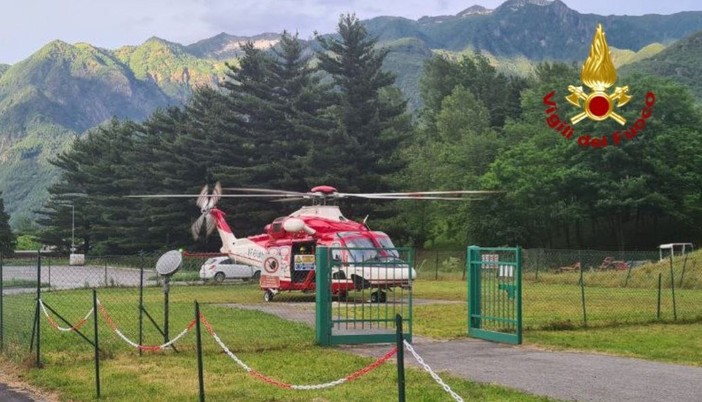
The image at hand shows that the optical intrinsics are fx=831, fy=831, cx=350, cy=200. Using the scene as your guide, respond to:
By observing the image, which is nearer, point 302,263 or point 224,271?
point 302,263

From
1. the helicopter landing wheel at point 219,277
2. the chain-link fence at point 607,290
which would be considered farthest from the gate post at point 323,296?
the helicopter landing wheel at point 219,277

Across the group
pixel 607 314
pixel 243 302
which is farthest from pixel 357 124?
pixel 607 314

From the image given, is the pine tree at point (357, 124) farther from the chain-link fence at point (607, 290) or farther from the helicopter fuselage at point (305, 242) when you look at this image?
the helicopter fuselage at point (305, 242)

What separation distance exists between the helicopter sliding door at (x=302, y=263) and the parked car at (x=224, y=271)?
1243cm

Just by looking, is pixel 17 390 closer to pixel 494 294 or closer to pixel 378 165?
pixel 494 294

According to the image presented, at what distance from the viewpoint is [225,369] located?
12.3 m

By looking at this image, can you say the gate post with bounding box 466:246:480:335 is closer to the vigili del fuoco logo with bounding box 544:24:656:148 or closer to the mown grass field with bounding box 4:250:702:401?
the mown grass field with bounding box 4:250:702:401

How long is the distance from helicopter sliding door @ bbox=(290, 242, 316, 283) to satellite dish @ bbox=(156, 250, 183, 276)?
11980 millimetres

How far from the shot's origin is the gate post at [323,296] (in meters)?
14.9

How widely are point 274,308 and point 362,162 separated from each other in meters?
32.3

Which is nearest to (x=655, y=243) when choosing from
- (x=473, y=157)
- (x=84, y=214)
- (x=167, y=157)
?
(x=473, y=157)

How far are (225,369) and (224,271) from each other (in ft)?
97.2

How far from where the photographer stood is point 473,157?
68250 mm

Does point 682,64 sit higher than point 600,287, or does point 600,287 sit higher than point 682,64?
point 682,64
